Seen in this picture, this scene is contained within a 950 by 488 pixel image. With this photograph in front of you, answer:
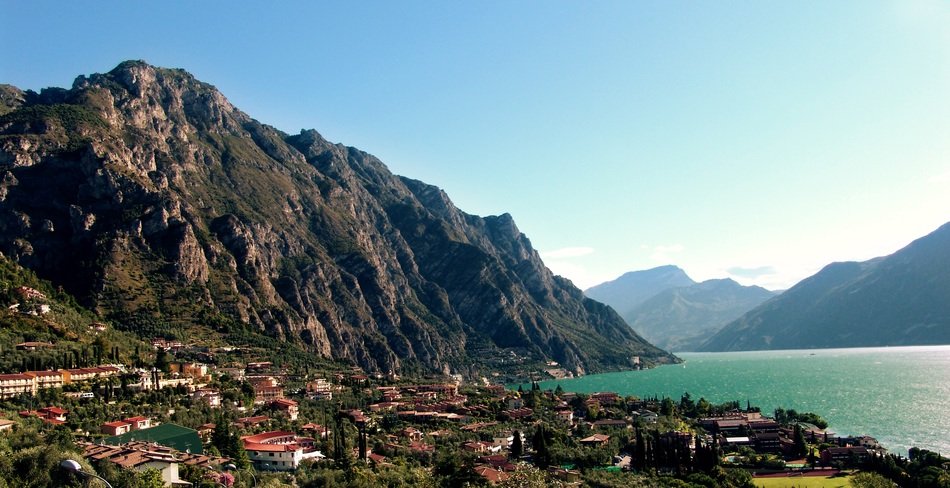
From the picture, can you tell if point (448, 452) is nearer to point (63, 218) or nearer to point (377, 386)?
point (377, 386)

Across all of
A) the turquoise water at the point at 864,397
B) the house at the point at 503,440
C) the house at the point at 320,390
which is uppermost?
the house at the point at 320,390

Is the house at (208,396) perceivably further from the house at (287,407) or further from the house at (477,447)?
the house at (477,447)

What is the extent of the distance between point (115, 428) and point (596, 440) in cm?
5373

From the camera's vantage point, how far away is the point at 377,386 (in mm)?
128375

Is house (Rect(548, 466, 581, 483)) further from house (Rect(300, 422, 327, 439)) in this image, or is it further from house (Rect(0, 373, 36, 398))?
house (Rect(0, 373, 36, 398))

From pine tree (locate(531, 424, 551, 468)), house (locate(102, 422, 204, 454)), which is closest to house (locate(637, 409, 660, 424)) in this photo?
pine tree (locate(531, 424, 551, 468))

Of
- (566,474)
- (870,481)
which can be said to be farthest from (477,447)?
(870,481)

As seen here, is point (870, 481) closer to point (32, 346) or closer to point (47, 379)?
point (47, 379)

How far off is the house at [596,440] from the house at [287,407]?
36.6m

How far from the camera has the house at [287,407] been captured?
83438 mm

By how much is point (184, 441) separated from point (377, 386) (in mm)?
72612

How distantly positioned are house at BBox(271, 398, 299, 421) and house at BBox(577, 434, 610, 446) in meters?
36.6

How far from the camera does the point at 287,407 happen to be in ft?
280

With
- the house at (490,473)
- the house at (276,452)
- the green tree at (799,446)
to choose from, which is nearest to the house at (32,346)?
the house at (276,452)
